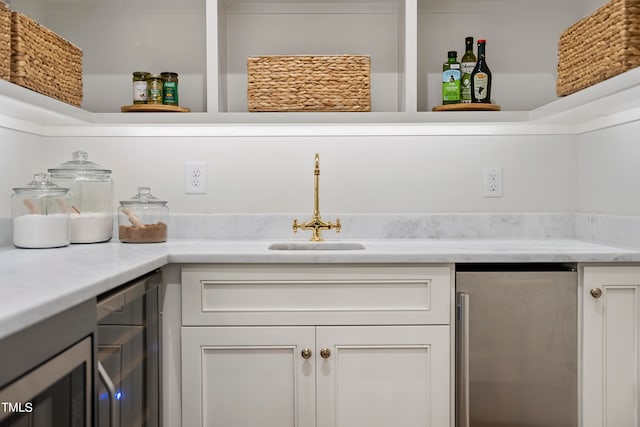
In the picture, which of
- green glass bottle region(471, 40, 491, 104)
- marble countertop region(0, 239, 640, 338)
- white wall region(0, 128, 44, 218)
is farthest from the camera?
green glass bottle region(471, 40, 491, 104)

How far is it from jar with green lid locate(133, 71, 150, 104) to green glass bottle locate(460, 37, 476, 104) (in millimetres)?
1232

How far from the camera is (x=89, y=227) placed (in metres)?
1.77

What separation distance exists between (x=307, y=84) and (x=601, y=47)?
0.95 metres

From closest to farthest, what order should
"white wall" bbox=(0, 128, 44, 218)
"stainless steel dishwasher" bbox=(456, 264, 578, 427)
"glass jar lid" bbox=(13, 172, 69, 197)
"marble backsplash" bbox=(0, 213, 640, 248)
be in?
1. "stainless steel dishwasher" bbox=(456, 264, 578, 427)
2. "glass jar lid" bbox=(13, 172, 69, 197)
3. "white wall" bbox=(0, 128, 44, 218)
4. "marble backsplash" bbox=(0, 213, 640, 248)

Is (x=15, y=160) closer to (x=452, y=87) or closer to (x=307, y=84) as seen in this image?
(x=307, y=84)

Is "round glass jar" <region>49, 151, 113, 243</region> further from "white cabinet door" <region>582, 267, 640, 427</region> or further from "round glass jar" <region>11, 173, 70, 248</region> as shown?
"white cabinet door" <region>582, 267, 640, 427</region>

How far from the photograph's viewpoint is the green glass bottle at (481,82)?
1.96 meters

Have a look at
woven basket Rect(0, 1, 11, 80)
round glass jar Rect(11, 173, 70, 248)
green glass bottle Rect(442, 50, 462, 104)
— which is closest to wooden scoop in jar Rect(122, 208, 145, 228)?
round glass jar Rect(11, 173, 70, 248)

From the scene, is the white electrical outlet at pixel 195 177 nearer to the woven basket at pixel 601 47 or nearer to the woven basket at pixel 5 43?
the woven basket at pixel 5 43

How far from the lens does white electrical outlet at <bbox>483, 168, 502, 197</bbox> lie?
2.08m

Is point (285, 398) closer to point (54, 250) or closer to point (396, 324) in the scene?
point (396, 324)

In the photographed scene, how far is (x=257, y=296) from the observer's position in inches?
60.7

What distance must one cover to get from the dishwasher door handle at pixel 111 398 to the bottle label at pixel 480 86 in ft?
5.28

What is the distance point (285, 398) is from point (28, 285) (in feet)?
2.76
